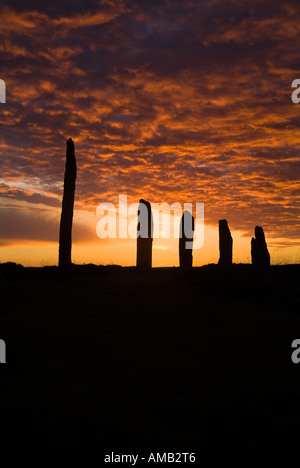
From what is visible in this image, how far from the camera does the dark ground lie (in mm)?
3848

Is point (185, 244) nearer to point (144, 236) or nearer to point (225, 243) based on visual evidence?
point (144, 236)

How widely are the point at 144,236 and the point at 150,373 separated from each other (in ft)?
64.1

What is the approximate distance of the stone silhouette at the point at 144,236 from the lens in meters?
24.8

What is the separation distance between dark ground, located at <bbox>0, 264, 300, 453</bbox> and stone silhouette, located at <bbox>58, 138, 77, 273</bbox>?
772 centimetres

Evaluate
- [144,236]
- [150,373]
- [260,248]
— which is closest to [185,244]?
[144,236]

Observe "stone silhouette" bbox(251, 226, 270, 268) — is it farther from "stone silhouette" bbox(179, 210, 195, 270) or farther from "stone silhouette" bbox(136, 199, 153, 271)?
"stone silhouette" bbox(136, 199, 153, 271)

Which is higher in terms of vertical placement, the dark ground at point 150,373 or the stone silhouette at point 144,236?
the stone silhouette at point 144,236

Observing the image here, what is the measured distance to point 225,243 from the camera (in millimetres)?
25891

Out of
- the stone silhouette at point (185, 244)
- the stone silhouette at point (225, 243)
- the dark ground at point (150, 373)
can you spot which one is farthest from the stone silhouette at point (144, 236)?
the dark ground at point (150, 373)

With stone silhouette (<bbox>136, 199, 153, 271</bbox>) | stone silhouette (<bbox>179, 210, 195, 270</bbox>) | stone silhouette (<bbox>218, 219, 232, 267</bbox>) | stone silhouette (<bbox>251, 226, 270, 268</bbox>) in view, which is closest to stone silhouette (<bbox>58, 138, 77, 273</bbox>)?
stone silhouette (<bbox>136, 199, 153, 271</bbox>)

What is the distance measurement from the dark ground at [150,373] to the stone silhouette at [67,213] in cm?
772

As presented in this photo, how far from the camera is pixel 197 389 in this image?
5031 millimetres

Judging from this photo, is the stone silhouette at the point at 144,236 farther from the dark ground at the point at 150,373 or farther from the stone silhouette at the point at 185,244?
the dark ground at the point at 150,373

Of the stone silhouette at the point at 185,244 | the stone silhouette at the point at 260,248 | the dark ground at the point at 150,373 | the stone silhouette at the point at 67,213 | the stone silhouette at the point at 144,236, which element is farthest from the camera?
the stone silhouette at the point at 185,244
